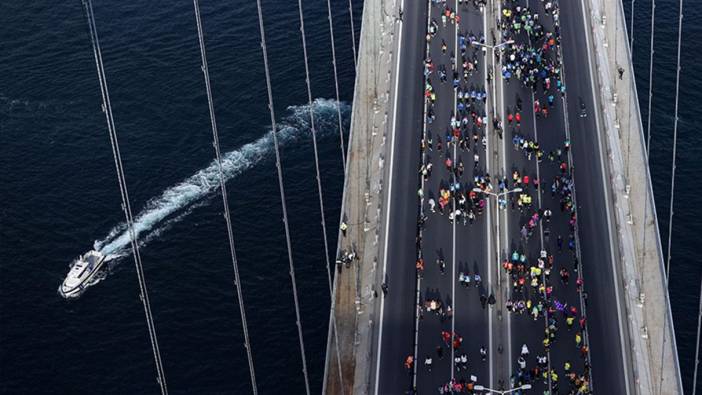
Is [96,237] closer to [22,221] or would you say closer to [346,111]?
[22,221]

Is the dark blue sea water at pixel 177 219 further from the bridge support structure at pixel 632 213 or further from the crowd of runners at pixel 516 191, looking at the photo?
the crowd of runners at pixel 516 191

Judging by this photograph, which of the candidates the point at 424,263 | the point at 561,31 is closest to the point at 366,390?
the point at 424,263

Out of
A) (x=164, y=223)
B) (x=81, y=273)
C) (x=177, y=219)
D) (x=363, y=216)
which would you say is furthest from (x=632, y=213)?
(x=81, y=273)

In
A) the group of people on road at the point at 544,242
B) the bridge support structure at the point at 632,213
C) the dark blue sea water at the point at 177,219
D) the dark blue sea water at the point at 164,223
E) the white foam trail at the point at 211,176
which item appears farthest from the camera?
the white foam trail at the point at 211,176

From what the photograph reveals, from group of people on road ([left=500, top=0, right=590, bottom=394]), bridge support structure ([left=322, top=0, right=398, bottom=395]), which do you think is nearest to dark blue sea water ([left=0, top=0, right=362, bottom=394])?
bridge support structure ([left=322, top=0, right=398, bottom=395])

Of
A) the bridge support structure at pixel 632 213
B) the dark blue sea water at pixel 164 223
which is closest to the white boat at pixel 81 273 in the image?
the dark blue sea water at pixel 164 223
